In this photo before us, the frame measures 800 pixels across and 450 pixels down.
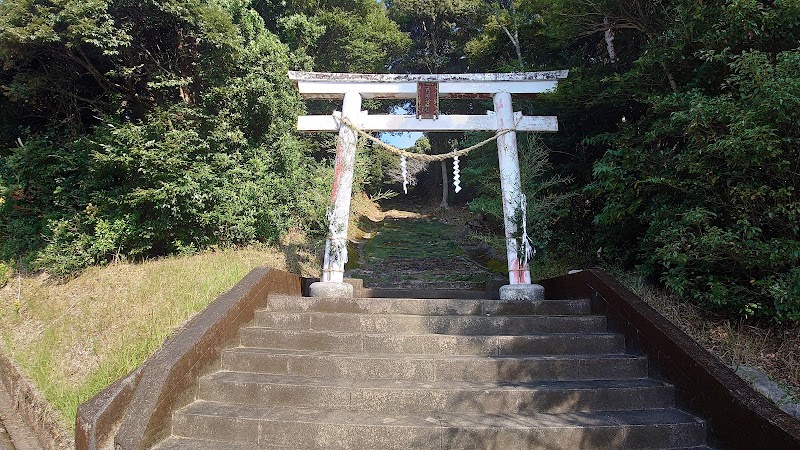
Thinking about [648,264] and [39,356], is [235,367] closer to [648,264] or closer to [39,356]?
[39,356]

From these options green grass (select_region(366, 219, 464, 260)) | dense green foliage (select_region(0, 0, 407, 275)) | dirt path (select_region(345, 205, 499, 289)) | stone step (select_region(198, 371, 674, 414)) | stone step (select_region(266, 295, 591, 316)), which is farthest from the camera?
green grass (select_region(366, 219, 464, 260))

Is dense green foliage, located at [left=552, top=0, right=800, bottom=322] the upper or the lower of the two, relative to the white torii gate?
lower

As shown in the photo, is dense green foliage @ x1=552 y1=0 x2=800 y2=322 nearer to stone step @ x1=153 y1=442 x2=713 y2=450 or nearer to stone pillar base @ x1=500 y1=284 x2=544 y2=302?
stone pillar base @ x1=500 y1=284 x2=544 y2=302

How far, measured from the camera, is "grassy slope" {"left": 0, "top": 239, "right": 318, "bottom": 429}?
3.87m

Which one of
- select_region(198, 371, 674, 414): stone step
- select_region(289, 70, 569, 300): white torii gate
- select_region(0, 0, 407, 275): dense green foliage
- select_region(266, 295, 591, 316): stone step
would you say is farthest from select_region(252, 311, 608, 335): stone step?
select_region(0, 0, 407, 275): dense green foliage

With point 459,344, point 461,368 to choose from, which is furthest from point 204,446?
point 459,344

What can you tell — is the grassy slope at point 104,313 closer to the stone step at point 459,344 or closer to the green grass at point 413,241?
the stone step at point 459,344

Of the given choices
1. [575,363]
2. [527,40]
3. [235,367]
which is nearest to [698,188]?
[575,363]

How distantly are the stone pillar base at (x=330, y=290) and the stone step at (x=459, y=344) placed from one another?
4.62 feet

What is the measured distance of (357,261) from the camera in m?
10.9

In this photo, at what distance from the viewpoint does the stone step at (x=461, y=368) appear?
12.1 feet

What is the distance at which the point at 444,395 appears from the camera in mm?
3359

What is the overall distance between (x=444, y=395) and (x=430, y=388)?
12cm

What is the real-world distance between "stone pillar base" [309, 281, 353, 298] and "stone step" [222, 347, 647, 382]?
179 centimetres
